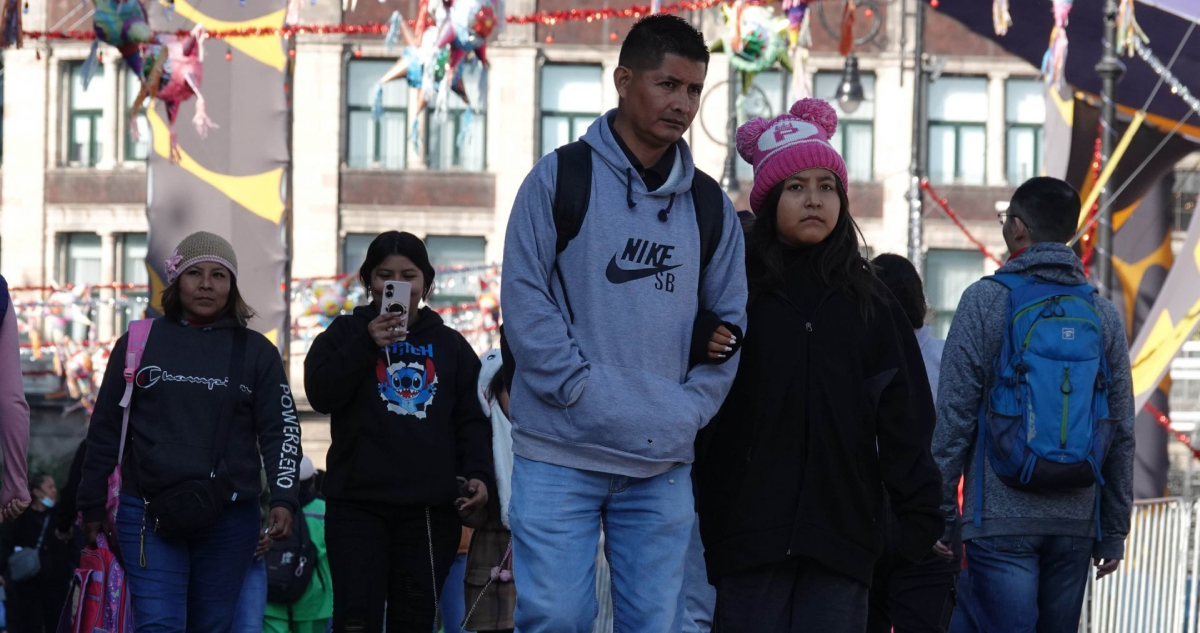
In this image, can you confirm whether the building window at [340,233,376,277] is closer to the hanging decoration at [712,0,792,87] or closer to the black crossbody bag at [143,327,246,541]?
the hanging decoration at [712,0,792,87]

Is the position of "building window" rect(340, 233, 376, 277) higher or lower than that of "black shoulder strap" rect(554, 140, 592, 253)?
higher

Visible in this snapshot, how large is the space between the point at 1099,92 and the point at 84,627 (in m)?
11.8

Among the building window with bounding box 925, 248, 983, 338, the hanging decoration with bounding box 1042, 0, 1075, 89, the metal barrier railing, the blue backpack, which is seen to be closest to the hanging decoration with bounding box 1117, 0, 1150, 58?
the hanging decoration with bounding box 1042, 0, 1075, 89

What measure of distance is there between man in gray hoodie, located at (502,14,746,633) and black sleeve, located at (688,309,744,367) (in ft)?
0.10

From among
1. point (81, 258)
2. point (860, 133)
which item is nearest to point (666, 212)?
point (860, 133)

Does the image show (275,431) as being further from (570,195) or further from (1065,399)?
(1065,399)

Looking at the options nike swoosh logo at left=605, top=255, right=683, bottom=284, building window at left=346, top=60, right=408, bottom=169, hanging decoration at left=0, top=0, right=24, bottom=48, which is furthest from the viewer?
building window at left=346, top=60, right=408, bottom=169

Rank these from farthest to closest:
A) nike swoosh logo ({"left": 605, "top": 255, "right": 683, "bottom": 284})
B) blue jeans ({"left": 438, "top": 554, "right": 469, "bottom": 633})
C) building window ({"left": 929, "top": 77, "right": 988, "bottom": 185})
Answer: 1. building window ({"left": 929, "top": 77, "right": 988, "bottom": 185})
2. blue jeans ({"left": 438, "top": 554, "right": 469, "bottom": 633})
3. nike swoosh logo ({"left": 605, "top": 255, "right": 683, "bottom": 284})

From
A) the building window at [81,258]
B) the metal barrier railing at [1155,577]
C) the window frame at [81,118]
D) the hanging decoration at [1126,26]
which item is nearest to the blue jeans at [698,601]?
the metal barrier railing at [1155,577]

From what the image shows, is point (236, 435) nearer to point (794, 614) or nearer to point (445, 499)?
point (445, 499)

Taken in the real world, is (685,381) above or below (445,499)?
above

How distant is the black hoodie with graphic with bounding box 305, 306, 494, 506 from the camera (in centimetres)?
646

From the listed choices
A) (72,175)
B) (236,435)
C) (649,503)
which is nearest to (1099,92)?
(236,435)

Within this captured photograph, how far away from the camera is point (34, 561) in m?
12.9
